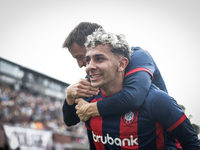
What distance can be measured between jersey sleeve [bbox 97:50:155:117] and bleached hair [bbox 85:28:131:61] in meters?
0.20

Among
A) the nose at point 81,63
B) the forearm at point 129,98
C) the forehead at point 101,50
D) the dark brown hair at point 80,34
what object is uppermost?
the dark brown hair at point 80,34

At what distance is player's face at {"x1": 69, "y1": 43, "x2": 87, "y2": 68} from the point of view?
2924 mm

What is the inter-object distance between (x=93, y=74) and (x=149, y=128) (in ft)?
2.56

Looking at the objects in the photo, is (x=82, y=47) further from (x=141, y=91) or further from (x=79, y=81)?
(x=141, y=91)

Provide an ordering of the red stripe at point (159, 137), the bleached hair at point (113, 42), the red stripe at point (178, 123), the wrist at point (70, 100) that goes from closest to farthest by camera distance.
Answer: the red stripe at point (178, 123), the red stripe at point (159, 137), the bleached hair at point (113, 42), the wrist at point (70, 100)

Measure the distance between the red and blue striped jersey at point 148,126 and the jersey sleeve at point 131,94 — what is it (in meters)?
0.12

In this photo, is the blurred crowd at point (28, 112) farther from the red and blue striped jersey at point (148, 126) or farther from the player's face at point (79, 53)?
the red and blue striped jersey at point (148, 126)

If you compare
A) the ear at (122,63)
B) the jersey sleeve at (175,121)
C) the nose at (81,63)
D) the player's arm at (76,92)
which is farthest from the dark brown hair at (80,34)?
the jersey sleeve at (175,121)

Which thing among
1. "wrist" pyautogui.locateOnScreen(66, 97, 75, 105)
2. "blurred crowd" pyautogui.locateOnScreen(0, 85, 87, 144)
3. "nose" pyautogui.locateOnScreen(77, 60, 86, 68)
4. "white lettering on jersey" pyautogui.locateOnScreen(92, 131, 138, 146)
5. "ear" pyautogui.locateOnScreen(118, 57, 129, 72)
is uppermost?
"ear" pyautogui.locateOnScreen(118, 57, 129, 72)

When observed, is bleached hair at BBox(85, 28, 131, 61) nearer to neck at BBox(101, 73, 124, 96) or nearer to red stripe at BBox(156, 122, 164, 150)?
neck at BBox(101, 73, 124, 96)

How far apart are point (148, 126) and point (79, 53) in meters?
1.44

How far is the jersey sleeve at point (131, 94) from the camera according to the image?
196cm

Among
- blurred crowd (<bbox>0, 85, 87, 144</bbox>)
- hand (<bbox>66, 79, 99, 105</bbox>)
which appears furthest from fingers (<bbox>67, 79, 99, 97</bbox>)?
blurred crowd (<bbox>0, 85, 87, 144</bbox>)

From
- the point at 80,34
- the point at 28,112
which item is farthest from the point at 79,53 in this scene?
the point at 28,112
